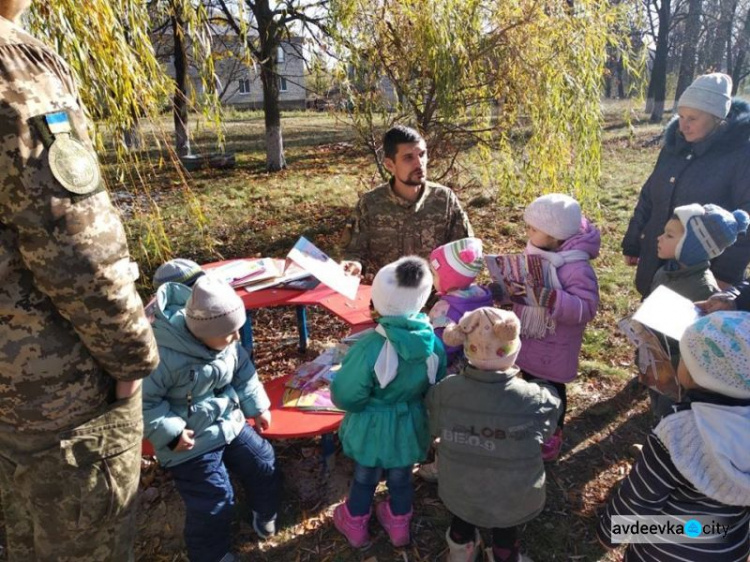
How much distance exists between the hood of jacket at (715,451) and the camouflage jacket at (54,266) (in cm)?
186

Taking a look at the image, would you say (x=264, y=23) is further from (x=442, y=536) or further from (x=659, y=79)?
(x=659, y=79)

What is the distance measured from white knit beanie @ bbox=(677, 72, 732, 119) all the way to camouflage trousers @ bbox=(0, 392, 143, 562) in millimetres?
3436

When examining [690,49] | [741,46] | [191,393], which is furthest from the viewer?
[741,46]

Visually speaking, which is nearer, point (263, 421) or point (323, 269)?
point (263, 421)

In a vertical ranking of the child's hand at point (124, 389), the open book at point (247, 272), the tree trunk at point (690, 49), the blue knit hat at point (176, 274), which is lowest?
the open book at point (247, 272)

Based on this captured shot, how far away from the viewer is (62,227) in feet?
4.55

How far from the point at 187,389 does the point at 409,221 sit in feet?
6.36

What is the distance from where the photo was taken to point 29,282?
1.47 meters

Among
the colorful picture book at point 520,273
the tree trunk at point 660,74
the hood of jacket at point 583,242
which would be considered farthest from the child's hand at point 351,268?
the tree trunk at point 660,74

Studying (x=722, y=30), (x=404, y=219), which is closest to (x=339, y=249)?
(x=404, y=219)

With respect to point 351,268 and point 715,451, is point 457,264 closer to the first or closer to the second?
point 351,268

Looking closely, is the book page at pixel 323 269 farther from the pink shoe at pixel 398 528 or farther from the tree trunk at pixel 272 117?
the tree trunk at pixel 272 117

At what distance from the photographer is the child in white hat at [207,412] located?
2.27 m

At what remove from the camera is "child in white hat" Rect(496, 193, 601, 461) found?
2.77 m
